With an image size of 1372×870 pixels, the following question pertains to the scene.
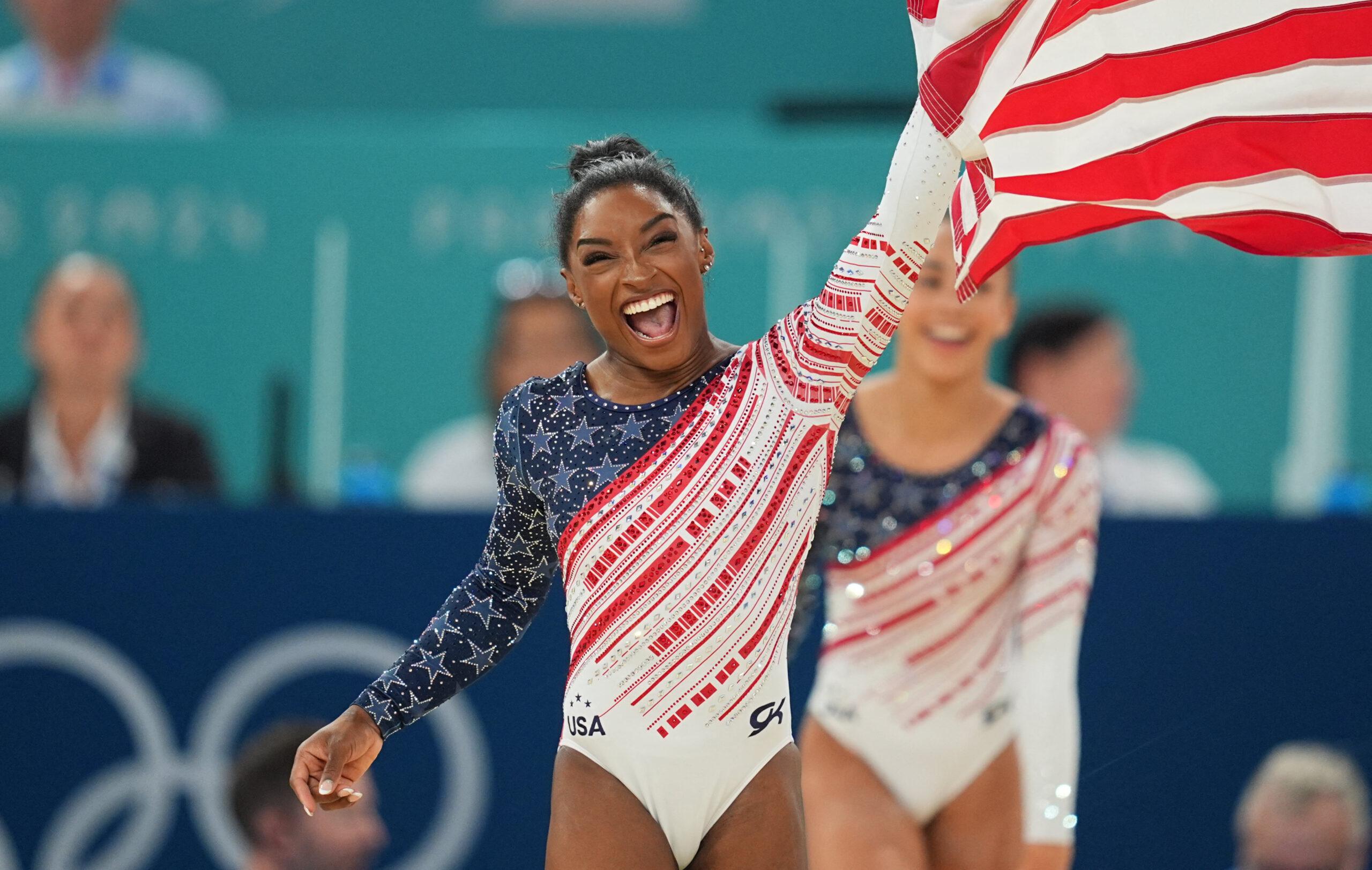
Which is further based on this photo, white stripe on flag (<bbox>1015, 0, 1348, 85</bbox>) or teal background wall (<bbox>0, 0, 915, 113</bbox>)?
teal background wall (<bbox>0, 0, 915, 113</bbox>)

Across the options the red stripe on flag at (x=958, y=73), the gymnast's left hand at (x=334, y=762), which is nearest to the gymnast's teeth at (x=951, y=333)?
the red stripe on flag at (x=958, y=73)

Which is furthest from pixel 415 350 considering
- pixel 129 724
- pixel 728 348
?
pixel 728 348

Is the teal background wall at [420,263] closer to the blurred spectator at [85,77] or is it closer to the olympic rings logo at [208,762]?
the blurred spectator at [85,77]

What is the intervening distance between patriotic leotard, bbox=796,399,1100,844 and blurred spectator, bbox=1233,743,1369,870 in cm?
96

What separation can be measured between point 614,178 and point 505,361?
3.07 m

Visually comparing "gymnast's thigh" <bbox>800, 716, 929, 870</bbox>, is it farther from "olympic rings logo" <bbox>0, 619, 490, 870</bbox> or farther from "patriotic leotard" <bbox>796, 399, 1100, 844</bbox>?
"olympic rings logo" <bbox>0, 619, 490, 870</bbox>

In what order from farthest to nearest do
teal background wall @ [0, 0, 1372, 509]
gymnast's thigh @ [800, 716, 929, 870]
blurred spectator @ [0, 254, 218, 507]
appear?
teal background wall @ [0, 0, 1372, 509]
blurred spectator @ [0, 254, 218, 507]
gymnast's thigh @ [800, 716, 929, 870]

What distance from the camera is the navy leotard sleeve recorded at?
107 inches

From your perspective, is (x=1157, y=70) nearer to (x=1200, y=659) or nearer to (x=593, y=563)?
(x=593, y=563)

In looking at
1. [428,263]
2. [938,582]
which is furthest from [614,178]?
[428,263]

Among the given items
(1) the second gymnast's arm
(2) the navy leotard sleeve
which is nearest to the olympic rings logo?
(1) the second gymnast's arm

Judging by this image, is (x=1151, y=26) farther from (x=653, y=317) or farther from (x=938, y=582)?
(x=938, y=582)

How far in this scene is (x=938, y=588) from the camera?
3656 mm

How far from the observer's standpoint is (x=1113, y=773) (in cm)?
429
